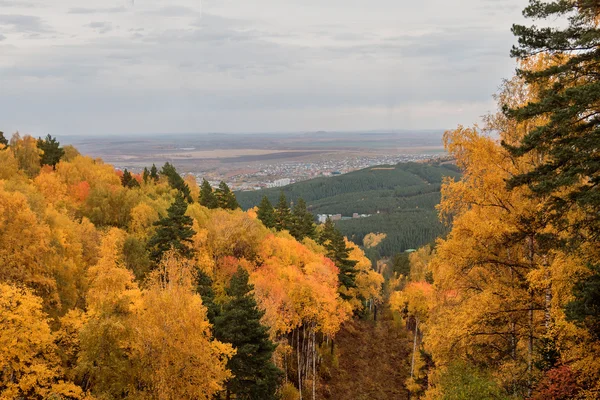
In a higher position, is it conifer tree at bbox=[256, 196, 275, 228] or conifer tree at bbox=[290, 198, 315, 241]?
conifer tree at bbox=[256, 196, 275, 228]

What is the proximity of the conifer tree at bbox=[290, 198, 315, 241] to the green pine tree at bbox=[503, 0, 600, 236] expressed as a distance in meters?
53.7

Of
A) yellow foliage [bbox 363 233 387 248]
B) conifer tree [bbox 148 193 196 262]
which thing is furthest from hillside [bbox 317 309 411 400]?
yellow foliage [bbox 363 233 387 248]

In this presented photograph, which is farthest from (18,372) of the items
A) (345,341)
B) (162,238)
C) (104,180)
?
(104,180)

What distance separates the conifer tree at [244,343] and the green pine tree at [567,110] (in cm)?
1579

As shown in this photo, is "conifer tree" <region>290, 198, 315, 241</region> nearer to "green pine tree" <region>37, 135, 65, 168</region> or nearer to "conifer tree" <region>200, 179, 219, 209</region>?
"conifer tree" <region>200, 179, 219, 209</region>

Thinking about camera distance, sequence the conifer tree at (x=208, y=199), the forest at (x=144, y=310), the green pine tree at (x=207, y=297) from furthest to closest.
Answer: the conifer tree at (x=208, y=199) < the green pine tree at (x=207, y=297) < the forest at (x=144, y=310)

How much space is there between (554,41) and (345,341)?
4491 centimetres

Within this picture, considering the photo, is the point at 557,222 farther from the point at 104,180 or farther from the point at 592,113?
the point at 104,180

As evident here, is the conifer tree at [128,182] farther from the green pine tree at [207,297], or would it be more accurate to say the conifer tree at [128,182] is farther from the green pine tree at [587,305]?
the green pine tree at [587,305]

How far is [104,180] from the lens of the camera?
58.2 m

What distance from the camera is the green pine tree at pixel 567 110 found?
10.8 m

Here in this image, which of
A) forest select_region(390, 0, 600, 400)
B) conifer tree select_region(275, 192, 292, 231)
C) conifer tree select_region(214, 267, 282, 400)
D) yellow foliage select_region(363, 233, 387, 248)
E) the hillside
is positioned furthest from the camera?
yellow foliage select_region(363, 233, 387, 248)

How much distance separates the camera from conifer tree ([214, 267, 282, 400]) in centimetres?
2325

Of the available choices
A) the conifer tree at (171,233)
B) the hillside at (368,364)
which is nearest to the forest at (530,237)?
the conifer tree at (171,233)
